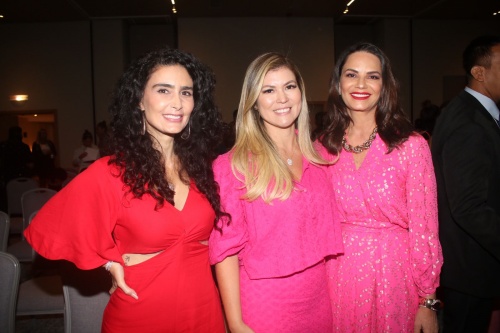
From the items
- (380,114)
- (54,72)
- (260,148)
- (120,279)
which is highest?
(54,72)

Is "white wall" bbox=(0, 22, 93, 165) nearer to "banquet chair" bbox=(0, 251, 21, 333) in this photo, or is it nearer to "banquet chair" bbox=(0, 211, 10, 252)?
"banquet chair" bbox=(0, 211, 10, 252)

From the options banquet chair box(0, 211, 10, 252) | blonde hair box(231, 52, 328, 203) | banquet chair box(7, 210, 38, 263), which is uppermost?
blonde hair box(231, 52, 328, 203)

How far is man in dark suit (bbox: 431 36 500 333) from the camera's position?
2.02 meters

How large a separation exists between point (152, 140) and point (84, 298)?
104 centimetres

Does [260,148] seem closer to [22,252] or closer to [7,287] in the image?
[7,287]

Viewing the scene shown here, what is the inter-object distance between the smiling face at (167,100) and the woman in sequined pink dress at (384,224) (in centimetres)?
84

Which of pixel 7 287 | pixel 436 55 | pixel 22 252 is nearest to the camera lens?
pixel 7 287

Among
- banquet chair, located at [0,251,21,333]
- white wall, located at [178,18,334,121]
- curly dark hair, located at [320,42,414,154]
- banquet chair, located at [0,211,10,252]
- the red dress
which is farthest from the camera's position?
white wall, located at [178,18,334,121]

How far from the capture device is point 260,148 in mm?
1898

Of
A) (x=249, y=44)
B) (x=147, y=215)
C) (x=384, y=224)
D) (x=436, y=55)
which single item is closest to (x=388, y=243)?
(x=384, y=224)

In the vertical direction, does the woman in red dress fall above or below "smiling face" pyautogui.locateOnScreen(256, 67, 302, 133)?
below

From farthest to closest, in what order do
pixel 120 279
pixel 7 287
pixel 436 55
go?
pixel 436 55 < pixel 7 287 < pixel 120 279

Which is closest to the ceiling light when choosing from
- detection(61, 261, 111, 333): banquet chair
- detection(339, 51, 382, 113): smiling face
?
detection(61, 261, 111, 333): banquet chair

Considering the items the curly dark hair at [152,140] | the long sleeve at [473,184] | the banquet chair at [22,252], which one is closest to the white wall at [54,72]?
the banquet chair at [22,252]
